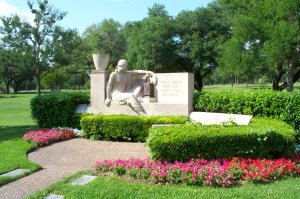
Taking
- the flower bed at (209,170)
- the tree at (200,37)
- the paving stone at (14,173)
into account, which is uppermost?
the tree at (200,37)

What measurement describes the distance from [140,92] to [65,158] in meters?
4.48

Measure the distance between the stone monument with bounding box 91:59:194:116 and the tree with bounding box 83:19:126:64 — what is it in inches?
1550

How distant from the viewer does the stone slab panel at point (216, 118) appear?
363 inches

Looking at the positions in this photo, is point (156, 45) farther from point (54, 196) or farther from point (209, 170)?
point (54, 196)

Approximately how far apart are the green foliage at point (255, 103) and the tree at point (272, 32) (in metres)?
10.3

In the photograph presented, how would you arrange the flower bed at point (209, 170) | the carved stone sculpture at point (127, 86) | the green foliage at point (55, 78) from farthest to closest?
1. the green foliage at point (55, 78)
2. the carved stone sculpture at point (127, 86)
3. the flower bed at point (209, 170)

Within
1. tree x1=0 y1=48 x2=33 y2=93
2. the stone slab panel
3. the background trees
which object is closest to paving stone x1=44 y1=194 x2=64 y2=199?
the stone slab panel

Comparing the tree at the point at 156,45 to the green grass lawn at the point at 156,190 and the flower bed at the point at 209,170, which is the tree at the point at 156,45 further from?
the green grass lawn at the point at 156,190

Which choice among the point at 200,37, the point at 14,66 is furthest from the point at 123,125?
the point at 14,66

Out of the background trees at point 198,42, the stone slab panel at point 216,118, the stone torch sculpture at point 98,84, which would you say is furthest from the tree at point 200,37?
the stone slab panel at point 216,118

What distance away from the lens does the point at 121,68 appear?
11.6m

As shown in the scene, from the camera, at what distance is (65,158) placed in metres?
7.83

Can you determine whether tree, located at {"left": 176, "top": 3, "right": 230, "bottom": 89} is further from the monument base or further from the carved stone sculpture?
the monument base

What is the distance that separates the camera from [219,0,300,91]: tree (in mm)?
18812
